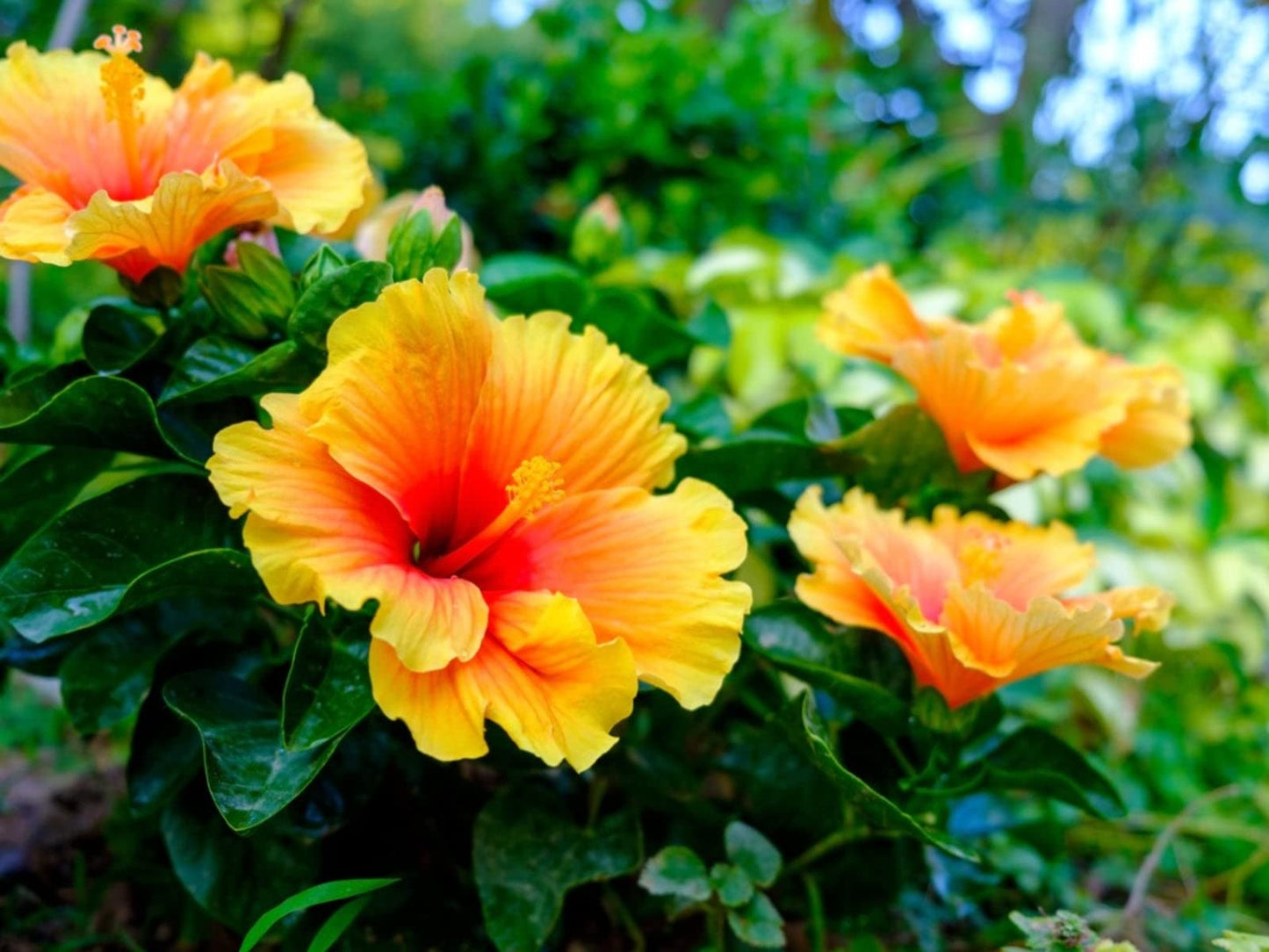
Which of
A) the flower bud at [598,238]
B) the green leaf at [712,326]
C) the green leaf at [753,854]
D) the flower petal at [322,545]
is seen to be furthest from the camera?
the flower bud at [598,238]

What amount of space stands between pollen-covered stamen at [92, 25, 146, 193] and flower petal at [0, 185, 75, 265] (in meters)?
0.05

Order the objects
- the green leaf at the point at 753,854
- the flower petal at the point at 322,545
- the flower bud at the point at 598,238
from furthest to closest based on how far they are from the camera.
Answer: the flower bud at the point at 598,238 → the green leaf at the point at 753,854 → the flower petal at the point at 322,545

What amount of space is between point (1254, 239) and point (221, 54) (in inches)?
102

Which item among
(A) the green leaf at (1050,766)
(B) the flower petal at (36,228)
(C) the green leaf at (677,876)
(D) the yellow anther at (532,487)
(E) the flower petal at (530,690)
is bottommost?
(C) the green leaf at (677,876)

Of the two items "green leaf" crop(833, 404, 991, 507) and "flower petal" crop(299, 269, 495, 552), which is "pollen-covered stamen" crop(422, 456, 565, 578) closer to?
"flower petal" crop(299, 269, 495, 552)

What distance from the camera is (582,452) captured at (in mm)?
668

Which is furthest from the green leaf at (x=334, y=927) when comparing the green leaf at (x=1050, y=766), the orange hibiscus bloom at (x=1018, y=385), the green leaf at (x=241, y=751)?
the orange hibiscus bloom at (x=1018, y=385)

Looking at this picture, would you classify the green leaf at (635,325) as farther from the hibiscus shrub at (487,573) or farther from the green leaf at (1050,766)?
the green leaf at (1050,766)

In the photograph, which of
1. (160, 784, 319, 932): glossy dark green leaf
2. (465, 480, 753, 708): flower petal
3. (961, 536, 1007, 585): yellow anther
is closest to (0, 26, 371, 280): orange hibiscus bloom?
(465, 480, 753, 708): flower petal

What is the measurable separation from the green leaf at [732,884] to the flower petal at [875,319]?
16.9 inches

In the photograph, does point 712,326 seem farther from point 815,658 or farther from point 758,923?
point 758,923

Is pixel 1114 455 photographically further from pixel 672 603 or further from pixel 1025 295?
pixel 672 603

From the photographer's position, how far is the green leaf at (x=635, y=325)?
90 centimetres

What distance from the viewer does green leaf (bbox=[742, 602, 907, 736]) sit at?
71cm
